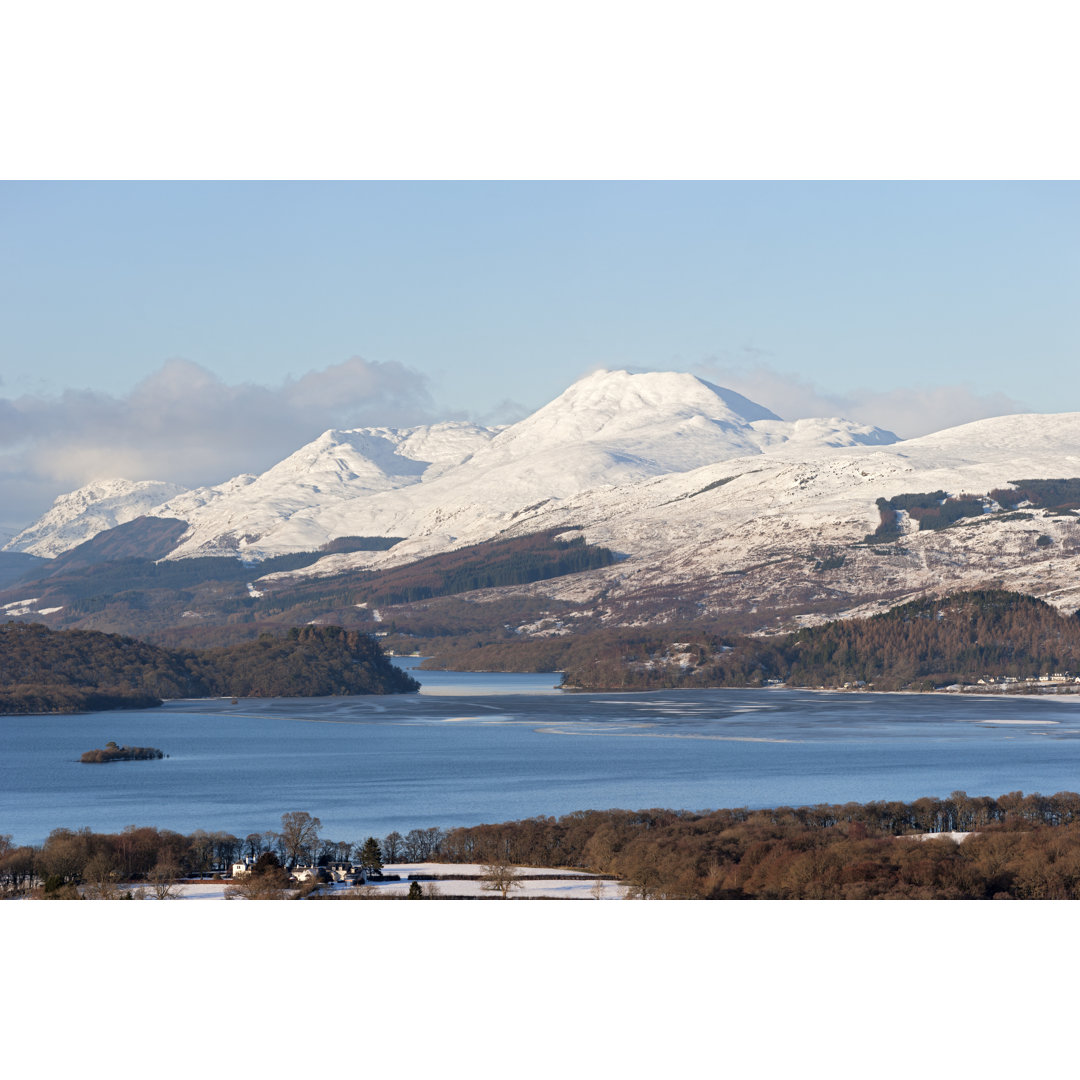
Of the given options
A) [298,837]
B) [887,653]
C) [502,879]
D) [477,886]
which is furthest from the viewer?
[887,653]

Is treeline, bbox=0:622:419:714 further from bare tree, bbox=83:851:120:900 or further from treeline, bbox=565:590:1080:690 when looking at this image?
bare tree, bbox=83:851:120:900

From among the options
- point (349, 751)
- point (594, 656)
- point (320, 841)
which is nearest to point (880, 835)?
point (320, 841)

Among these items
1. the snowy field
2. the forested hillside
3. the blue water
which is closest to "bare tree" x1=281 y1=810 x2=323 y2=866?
the blue water

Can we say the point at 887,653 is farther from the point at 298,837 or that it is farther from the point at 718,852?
the point at 298,837

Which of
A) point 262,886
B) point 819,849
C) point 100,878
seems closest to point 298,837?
point 100,878

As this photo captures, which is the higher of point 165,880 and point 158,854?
point 158,854

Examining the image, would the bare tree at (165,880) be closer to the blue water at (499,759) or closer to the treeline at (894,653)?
the blue water at (499,759)
